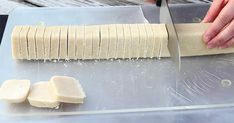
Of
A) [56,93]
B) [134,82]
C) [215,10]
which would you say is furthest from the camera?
[215,10]

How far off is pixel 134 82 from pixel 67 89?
164 millimetres

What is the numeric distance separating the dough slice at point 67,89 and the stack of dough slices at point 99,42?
125mm

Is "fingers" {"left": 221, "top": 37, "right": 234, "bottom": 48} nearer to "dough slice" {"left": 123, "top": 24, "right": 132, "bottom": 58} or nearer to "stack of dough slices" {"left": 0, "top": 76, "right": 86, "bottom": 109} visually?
"dough slice" {"left": 123, "top": 24, "right": 132, "bottom": 58}

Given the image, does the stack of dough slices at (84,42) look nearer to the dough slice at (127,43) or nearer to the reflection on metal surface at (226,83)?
the dough slice at (127,43)

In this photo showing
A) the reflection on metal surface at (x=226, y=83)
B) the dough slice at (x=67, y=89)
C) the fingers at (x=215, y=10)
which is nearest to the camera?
the dough slice at (x=67, y=89)

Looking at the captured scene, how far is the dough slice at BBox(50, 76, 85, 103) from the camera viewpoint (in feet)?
2.90

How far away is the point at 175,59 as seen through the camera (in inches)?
40.7

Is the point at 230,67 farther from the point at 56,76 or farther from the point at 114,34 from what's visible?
the point at 56,76

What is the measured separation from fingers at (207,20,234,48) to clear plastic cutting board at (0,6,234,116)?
5 centimetres

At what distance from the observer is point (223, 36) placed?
1030 mm

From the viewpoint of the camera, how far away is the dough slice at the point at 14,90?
0.89 meters

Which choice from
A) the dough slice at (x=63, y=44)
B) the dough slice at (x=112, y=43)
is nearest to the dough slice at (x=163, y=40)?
the dough slice at (x=112, y=43)

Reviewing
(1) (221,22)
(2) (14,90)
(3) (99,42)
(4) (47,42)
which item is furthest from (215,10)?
(2) (14,90)

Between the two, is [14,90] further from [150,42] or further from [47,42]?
[150,42]
